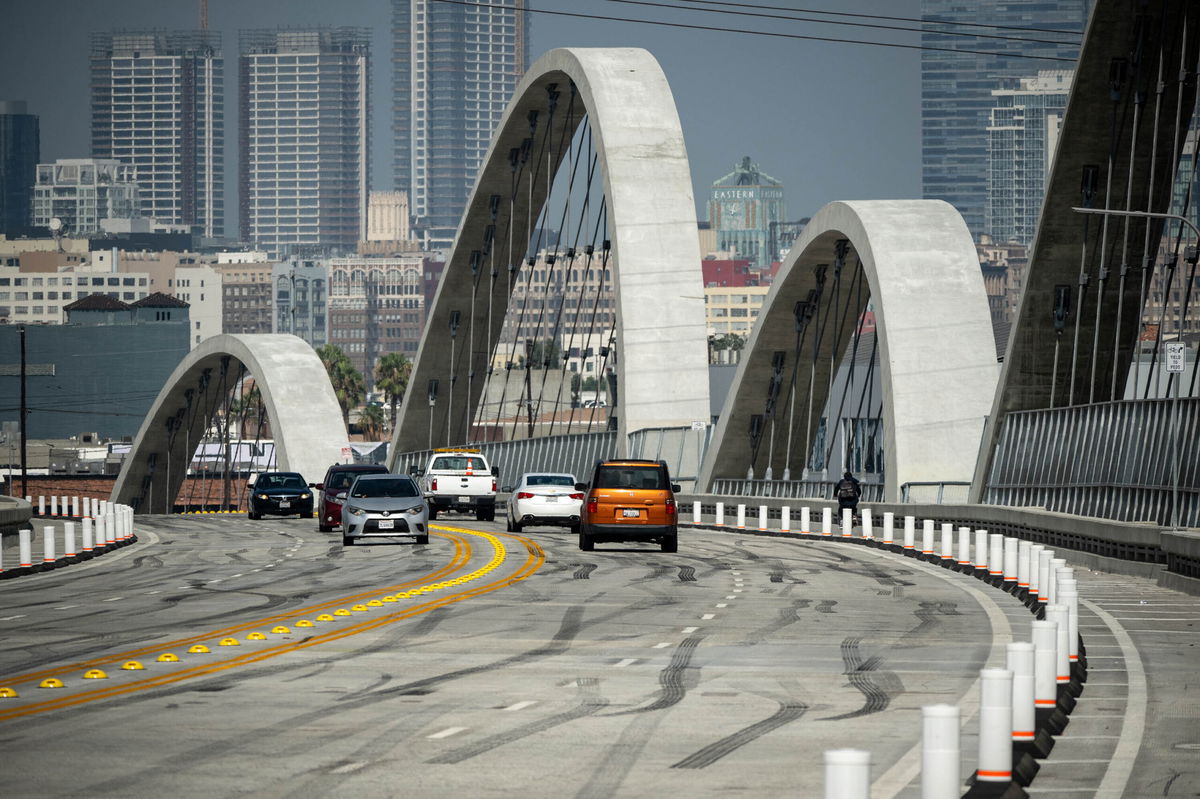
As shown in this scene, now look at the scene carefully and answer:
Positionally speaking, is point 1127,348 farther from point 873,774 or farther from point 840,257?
point 873,774

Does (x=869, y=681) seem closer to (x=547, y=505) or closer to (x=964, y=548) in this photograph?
(x=964, y=548)

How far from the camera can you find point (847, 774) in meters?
7.41

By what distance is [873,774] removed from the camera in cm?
1086

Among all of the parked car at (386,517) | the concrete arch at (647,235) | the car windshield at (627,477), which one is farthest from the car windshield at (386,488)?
the concrete arch at (647,235)

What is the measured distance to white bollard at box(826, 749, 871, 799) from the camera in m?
7.41

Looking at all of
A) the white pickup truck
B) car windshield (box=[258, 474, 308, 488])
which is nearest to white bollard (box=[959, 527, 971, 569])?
the white pickup truck

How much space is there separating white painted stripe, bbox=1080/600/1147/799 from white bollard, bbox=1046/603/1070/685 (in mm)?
457

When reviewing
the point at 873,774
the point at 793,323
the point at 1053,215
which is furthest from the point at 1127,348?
the point at 873,774

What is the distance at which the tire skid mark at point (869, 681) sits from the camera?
1360 cm

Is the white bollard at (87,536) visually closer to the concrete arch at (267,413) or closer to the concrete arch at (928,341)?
the concrete arch at (928,341)

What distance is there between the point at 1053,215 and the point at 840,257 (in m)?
13.0

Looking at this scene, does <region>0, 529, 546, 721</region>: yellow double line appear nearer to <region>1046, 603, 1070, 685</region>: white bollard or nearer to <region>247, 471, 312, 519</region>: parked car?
<region>1046, 603, 1070, 685</region>: white bollard

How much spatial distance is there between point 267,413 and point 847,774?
8841 centimetres

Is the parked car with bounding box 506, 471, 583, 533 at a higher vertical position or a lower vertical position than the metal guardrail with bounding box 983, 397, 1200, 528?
lower
